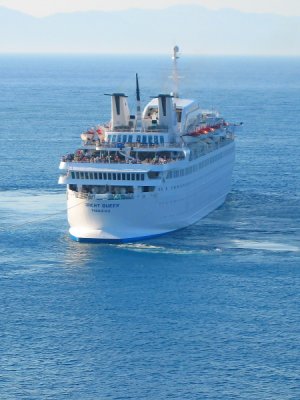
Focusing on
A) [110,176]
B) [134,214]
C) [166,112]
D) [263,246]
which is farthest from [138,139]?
[263,246]

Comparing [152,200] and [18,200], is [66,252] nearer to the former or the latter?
[152,200]

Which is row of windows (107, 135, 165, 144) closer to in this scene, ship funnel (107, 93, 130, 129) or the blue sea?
ship funnel (107, 93, 130, 129)

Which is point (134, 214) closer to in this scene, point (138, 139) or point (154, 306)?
point (138, 139)

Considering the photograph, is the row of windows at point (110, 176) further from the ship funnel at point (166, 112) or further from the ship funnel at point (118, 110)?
the ship funnel at point (166, 112)

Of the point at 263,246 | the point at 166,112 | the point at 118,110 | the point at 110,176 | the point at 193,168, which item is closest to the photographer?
the point at 263,246

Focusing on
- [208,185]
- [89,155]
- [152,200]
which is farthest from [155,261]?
[208,185]
